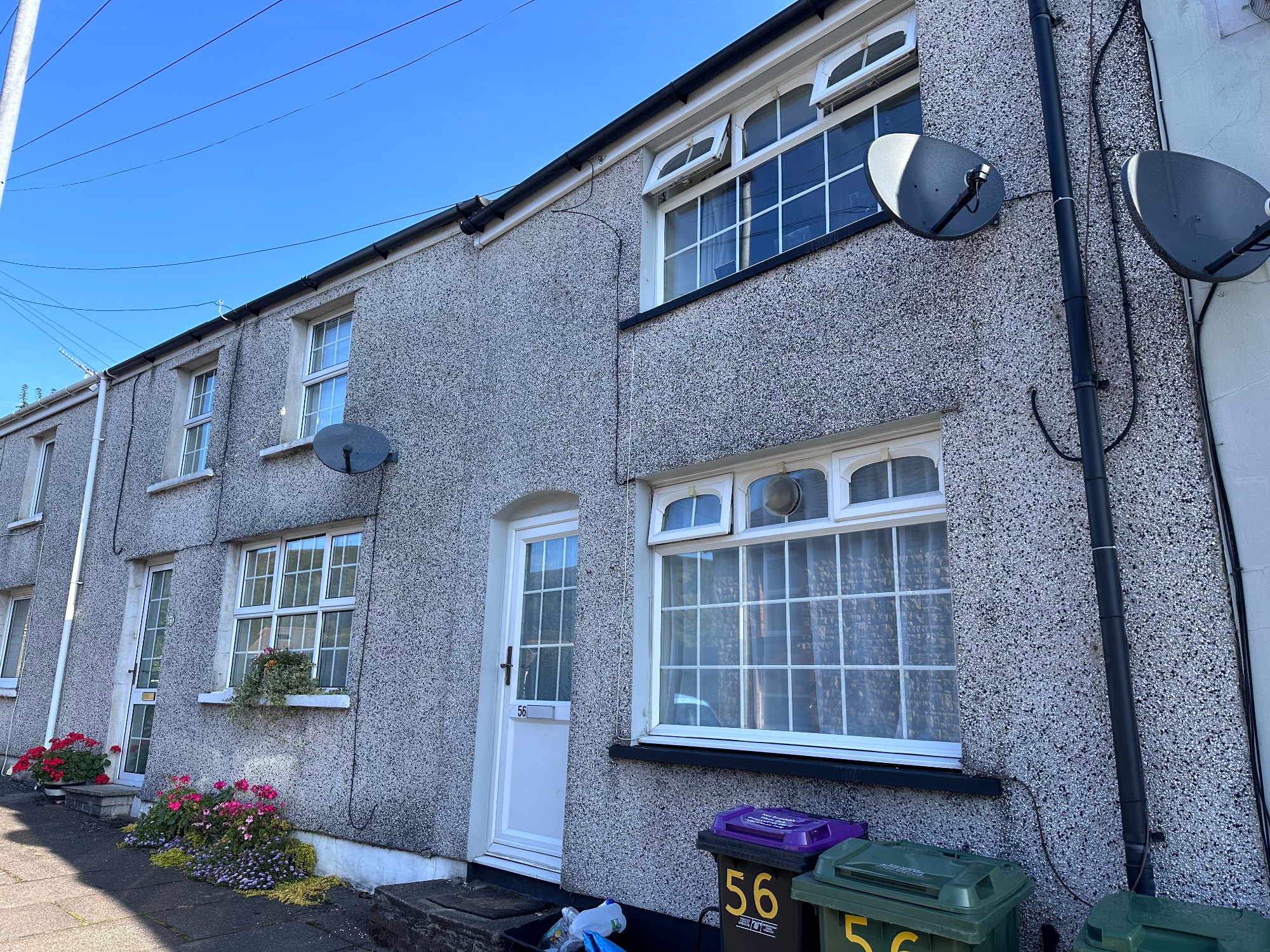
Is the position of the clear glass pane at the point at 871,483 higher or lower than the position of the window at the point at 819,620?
higher

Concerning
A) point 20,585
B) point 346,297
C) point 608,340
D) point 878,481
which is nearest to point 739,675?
point 878,481

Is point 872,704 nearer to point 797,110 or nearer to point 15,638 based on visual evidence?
point 797,110

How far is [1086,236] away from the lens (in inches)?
150

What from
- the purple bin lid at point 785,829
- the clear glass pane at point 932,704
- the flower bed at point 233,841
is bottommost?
the flower bed at point 233,841

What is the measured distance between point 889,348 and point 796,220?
126 cm

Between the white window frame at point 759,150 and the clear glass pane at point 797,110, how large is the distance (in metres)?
0.03

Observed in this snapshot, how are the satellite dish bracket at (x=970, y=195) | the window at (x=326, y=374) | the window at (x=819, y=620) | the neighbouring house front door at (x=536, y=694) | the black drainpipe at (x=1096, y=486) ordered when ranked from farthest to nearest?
the window at (x=326, y=374) < the neighbouring house front door at (x=536, y=694) < the window at (x=819, y=620) < the satellite dish bracket at (x=970, y=195) < the black drainpipe at (x=1096, y=486)

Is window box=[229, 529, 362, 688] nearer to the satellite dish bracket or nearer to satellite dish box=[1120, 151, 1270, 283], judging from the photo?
the satellite dish bracket

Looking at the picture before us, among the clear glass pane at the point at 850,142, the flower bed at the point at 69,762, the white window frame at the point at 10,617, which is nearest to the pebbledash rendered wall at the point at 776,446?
the clear glass pane at the point at 850,142

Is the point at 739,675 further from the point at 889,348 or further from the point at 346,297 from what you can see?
the point at 346,297

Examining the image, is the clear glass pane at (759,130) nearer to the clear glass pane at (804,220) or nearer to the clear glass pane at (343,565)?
the clear glass pane at (804,220)

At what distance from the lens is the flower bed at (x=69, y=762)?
9242mm

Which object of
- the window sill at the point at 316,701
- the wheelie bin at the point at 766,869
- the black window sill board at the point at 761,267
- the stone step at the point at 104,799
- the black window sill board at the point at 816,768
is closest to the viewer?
the wheelie bin at the point at 766,869

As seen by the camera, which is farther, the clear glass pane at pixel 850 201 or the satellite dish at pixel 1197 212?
the clear glass pane at pixel 850 201
